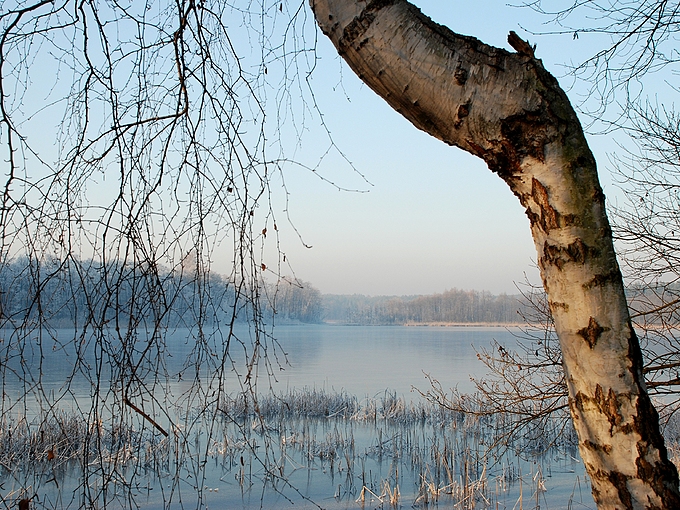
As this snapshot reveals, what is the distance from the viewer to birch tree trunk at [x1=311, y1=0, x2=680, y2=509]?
39.1 inches

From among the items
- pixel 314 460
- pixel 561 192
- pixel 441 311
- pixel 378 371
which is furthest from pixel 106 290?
pixel 441 311

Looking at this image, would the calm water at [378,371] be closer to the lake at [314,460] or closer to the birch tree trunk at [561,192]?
the lake at [314,460]

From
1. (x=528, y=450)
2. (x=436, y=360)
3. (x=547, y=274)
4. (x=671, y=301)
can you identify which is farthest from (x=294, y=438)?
(x=436, y=360)

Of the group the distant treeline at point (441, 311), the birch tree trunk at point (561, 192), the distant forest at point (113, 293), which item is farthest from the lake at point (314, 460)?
the distant treeline at point (441, 311)

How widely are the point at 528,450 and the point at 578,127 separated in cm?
987

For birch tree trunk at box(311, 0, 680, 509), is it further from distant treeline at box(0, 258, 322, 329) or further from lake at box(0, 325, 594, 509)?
lake at box(0, 325, 594, 509)

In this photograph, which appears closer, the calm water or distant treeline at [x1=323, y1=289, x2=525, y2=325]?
the calm water

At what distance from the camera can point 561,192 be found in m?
1.02

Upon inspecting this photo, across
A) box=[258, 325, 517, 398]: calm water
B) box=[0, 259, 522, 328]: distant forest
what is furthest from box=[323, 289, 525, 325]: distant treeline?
box=[0, 259, 522, 328]: distant forest

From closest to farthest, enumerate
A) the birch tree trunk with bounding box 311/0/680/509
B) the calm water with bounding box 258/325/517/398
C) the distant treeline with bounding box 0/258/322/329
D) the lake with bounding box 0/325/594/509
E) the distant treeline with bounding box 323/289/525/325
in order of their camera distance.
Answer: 1. the birch tree trunk with bounding box 311/0/680/509
2. the distant treeline with bounding box 0/258/322/329
3. the lake with bounding box 0/325/594/509
4. the calm water with bounding box 258/325/517/398
5. the distant treeline with bounding box 323/289/525/325

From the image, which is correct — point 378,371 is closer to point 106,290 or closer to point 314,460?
point 314,460

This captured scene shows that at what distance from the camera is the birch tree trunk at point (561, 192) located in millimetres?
992

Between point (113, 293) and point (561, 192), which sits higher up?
point (561, 192)

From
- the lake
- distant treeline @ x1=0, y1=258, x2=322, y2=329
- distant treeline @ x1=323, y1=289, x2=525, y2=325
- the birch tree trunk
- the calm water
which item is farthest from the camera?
distant treeline @ x1=323, y1=289, x2=525, y2=325
